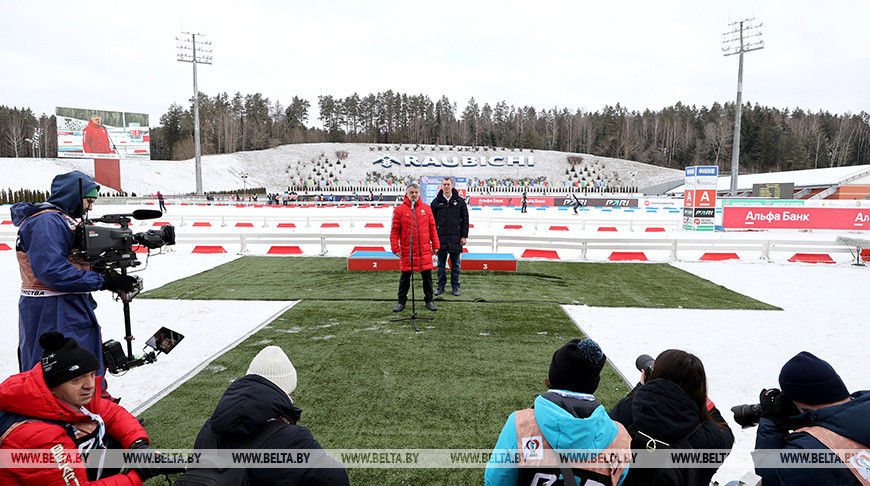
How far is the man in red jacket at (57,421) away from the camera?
5.90ft

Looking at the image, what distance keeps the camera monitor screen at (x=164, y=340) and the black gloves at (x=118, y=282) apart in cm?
39

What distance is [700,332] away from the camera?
632 centimetres

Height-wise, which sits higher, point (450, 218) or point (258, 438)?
point (450, 218)

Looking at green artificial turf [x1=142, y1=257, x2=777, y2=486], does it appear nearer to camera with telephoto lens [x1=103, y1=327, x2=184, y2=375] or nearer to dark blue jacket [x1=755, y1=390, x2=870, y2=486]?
camera with telephoto lens [x1=103, y1=327, x2=184, y2=375]

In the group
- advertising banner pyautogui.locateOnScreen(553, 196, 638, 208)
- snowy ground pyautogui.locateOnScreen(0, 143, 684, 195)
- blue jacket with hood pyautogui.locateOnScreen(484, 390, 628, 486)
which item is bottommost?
blue jacket with hood pyautogui.locateOnScreen(484, 390, 628, 486)

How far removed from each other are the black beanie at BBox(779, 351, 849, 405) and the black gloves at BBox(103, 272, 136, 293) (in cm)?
404

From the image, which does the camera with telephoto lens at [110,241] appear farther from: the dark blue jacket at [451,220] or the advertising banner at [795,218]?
the advertising banner at [795,218]

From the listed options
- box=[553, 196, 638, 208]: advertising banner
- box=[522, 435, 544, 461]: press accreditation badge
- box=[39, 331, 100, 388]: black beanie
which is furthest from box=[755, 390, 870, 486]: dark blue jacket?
box=[553, 196, 638, 208]: advertising banner

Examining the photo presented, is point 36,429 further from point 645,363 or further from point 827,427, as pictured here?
point 827,427

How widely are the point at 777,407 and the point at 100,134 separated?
184ft

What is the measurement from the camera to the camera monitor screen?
3.30 m

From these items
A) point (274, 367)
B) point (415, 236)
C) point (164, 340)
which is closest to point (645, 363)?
point (274, 367)

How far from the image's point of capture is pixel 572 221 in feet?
62.7

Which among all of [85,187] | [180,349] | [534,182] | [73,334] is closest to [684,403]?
[73,334]
